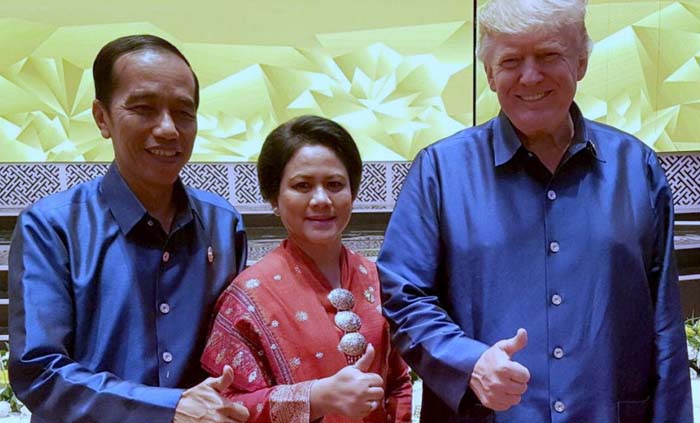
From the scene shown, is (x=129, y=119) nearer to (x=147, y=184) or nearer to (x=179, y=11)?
(x=147, y=184)

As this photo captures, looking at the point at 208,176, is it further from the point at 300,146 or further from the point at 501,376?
the point at 501,376

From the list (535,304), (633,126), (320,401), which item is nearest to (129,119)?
(320,401)

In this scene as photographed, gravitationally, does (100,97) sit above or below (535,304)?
above

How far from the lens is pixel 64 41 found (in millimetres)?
4590

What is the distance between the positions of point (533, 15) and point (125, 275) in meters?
0.94

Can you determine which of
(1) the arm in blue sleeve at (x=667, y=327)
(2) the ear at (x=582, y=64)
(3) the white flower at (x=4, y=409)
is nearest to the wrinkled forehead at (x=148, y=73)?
(2) the ear at (x=582, y=64)

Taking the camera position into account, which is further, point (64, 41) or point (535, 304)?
point (64, 41)

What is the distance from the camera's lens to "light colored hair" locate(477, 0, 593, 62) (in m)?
1.26

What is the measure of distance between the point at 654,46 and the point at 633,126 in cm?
52

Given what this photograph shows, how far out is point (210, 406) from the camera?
1.29 m

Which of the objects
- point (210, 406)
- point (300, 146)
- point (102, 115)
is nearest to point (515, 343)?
point (210, 406)

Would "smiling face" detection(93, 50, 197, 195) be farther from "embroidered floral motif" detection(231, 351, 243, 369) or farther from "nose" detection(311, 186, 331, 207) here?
"embroidered floral motif" detection(231, 351, 243, 369)

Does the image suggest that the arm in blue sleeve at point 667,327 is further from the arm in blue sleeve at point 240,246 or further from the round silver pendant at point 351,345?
the arm in blue sleeve at point 240,246

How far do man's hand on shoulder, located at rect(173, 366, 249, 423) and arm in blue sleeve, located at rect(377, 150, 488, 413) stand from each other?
1.04ft
